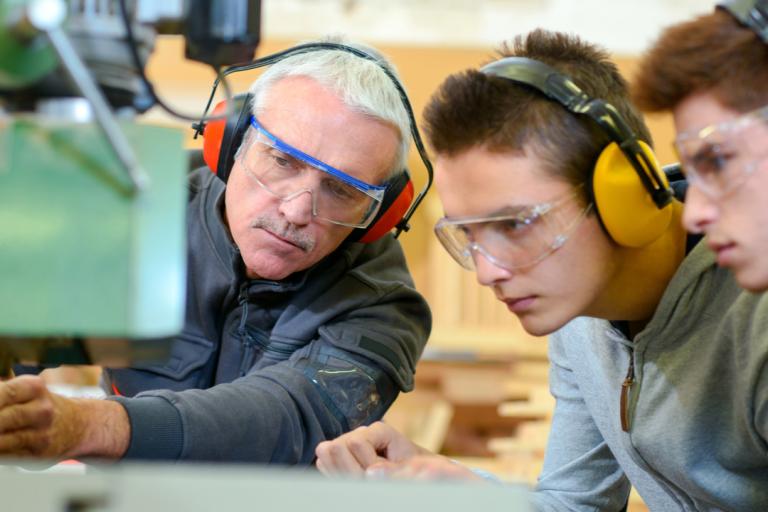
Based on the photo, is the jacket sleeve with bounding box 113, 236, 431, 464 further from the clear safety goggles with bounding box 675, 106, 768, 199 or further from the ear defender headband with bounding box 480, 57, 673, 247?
the clear safety goggles with bounding box 675, 106, 768, 199

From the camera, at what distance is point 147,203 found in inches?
37.0

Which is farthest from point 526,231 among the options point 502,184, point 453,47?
point 453,47

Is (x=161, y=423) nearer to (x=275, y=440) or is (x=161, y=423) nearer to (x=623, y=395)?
(x=275, y=440)

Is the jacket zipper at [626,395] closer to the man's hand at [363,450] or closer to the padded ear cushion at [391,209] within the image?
the man's hand at [363,450]

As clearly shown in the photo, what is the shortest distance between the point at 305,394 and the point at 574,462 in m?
0.50

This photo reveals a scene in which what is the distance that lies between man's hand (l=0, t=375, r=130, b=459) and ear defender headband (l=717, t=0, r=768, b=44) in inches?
34.8

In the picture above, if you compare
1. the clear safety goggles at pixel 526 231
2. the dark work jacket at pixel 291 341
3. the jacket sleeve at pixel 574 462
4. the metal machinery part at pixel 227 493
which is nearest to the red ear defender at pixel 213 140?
the dark work jacket at pixel 291 341

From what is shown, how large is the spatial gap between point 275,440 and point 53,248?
29.5 inches

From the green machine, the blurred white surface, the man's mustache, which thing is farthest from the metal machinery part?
the blurred white surface

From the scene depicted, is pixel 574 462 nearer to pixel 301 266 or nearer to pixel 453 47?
pixel 301 266

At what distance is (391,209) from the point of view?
1.83m

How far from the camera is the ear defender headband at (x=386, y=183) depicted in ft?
5.84

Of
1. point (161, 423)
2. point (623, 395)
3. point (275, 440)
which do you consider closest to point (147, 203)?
point (161, 423)

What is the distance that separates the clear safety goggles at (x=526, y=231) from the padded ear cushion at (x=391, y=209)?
1.47 ft
